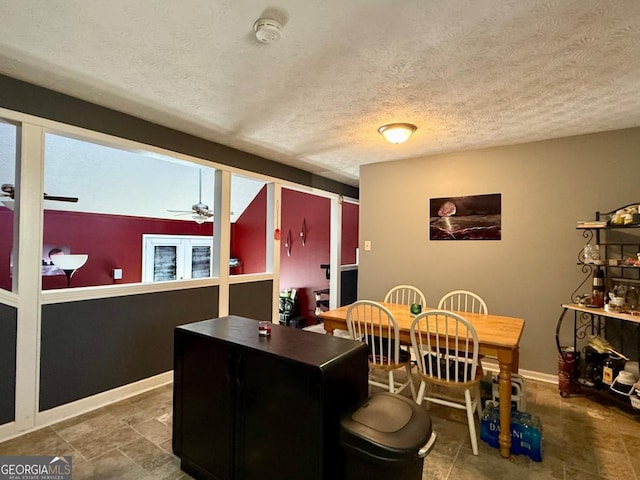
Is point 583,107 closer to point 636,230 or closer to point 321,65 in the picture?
point 636,230

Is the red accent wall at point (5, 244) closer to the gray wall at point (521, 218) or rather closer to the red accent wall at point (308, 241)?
the red accent wall at point (308, 241)

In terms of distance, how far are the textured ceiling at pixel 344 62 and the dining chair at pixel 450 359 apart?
4.96 ft

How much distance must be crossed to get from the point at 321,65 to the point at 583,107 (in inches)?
79.7

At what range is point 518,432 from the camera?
203 centimetres

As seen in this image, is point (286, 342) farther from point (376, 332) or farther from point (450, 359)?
point (450, 359)

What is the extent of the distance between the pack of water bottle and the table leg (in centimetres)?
6

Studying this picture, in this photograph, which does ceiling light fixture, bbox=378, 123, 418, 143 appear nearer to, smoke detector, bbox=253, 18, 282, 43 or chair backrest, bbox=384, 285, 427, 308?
smoke detector, bbox=253, 18, 282, 43

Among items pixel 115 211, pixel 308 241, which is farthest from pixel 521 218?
pixel 115 211

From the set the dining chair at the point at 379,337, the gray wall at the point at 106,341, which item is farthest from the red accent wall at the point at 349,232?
the dining chair at the point at 379,337

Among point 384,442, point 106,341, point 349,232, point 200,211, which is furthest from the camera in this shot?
point 349,232

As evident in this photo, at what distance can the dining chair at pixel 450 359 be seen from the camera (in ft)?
6.81

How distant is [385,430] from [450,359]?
1.26 metres

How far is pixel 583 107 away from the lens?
247 cm

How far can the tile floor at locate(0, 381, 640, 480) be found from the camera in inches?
73.1
